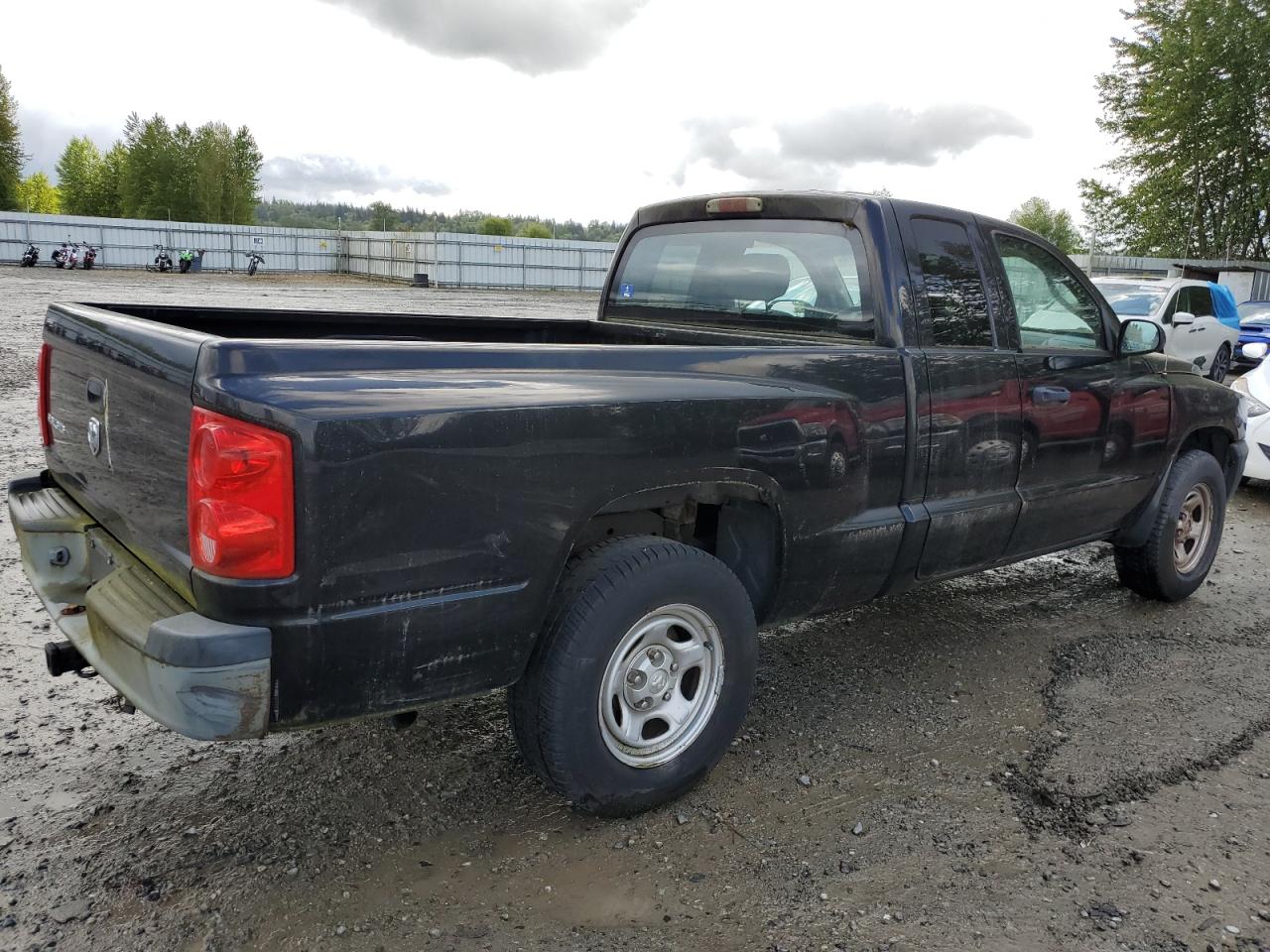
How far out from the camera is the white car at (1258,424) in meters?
8.05

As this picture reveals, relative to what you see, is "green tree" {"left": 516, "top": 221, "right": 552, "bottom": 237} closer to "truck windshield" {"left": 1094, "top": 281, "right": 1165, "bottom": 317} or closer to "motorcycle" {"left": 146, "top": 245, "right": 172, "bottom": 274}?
"motorcycle" {"left": 146, "top": 245, "right": 172, "bottom": 274}

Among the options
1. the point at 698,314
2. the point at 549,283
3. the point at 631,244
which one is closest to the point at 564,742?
the point at 698,314

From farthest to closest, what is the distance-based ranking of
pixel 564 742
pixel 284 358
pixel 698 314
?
pixel 698 314, pixel 564 742, pixel 284 358

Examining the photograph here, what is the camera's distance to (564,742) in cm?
279

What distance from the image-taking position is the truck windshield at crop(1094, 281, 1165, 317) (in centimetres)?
1360

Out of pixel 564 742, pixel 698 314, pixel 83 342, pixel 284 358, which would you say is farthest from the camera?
pixel 698 314

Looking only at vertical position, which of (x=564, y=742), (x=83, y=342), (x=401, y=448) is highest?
(x=83, y=342)

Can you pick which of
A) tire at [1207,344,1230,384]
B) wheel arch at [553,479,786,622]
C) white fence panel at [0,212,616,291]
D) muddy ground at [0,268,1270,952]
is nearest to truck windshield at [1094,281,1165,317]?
tire at [1207,344,1230,384]

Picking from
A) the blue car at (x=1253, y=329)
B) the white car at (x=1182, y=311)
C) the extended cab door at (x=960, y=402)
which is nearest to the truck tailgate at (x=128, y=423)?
the extended cab door at (x=960, y=402)

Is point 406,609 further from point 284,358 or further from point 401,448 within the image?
point 284,358

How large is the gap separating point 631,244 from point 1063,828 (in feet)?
10.1

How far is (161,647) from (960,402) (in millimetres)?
2805

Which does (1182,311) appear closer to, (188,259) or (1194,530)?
(1194,530)

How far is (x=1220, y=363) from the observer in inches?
630
